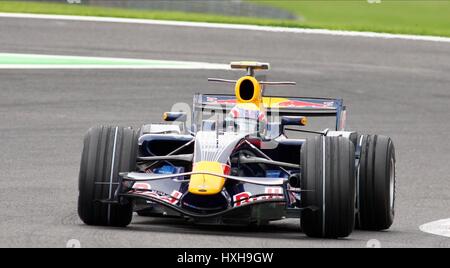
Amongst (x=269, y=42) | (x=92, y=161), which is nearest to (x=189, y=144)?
(x=92, y=161)

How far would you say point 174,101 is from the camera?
1880 centimetres

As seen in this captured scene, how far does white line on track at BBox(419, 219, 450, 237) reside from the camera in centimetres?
1052

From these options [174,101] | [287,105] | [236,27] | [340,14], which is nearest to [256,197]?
[287,105]

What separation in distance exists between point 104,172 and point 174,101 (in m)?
8.91

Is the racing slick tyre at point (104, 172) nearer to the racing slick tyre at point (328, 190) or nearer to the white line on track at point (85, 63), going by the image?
the racing slick tyre at point (328, 190)

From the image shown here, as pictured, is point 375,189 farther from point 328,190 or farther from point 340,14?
point 340,14

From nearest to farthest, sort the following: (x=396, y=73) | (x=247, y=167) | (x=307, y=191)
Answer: (x=307, y=191) < (x=247, y=167) < (x=396, y=73)

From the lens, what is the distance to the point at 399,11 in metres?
38.9

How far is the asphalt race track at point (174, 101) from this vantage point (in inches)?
390

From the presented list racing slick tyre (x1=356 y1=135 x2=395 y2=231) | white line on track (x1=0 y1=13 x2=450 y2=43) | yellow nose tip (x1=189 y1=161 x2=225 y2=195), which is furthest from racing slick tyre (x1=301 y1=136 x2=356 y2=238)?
white line on track (x1=0 y1=13 x2=450 y2=43)

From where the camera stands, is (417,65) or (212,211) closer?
(212,211)
